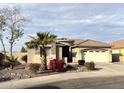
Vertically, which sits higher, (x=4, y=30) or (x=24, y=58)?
(x=4, y=30)

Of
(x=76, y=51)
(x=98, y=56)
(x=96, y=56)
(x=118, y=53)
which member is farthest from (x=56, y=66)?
(x=118, y=53)

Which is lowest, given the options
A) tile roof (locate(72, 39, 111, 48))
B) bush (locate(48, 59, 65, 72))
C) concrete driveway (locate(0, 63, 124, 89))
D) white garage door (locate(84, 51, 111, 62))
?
concrete driveway (locate(0, 63, 124, 89))

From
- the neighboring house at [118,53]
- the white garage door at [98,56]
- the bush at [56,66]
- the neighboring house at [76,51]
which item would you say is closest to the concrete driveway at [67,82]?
the bush at [56,66]

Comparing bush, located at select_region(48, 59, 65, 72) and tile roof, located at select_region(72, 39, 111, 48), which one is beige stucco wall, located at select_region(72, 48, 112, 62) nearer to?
tile roof, located at select_region(72, 39, 111, 48)

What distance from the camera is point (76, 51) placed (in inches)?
1875

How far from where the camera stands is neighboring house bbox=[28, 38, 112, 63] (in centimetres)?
4431

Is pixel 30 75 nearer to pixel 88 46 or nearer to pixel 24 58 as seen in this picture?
pixel 24 58

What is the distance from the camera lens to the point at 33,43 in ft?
107

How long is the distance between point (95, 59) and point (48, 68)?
16806 millimetres

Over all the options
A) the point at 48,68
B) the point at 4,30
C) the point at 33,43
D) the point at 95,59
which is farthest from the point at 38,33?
the point at 95,59

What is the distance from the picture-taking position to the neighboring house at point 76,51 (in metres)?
44.3

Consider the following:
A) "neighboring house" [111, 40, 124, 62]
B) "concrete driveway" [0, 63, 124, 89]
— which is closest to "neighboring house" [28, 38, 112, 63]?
"neighboring house" [111, 40, 124, 62]

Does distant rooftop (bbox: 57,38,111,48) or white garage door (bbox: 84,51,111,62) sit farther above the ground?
distant rooftop (bbox: 57,38,111,48)

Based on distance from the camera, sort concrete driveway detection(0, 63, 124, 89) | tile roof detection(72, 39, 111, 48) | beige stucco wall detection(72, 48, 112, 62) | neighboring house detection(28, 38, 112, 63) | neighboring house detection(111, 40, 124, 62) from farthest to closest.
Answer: neighboring house detection(111, 40, 124, 62) < tile roof detection(72, 39, 111, 48) < beige stucco wall detection(72, 48, 112, 62) < neighboring house detection(28, 38, 112, 63) < concrete driveway detection(0, 63, 124, 89)
